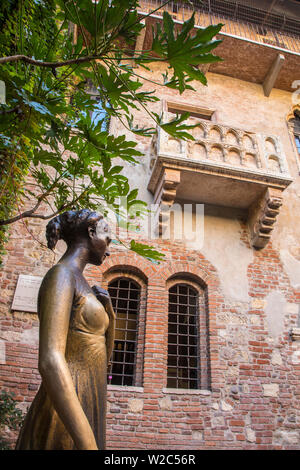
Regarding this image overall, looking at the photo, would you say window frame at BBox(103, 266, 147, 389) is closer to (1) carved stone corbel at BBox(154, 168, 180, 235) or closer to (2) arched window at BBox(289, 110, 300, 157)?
(1) carved stone corbel at BBox(154, 168, 180, 235)

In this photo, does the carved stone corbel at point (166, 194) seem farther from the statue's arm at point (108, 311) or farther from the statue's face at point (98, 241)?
the statue's arm at point (108, 311)

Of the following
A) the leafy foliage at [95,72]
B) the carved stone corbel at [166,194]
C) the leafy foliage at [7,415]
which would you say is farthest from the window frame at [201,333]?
the leafy foliage at [95,72]

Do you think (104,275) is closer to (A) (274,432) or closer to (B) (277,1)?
(A) (274,432)

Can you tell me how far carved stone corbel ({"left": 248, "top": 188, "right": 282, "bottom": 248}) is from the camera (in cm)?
640

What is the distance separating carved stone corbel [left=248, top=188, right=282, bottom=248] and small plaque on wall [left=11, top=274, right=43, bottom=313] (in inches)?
178

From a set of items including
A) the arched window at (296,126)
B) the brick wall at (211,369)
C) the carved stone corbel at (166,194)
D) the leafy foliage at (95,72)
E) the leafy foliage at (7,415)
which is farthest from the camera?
the arched window at (296,126)

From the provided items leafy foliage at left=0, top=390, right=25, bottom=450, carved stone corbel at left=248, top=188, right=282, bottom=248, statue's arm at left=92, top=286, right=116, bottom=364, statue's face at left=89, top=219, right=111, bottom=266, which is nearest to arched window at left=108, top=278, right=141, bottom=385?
leafy foliage at left=0, top=390, right=25, bottom=450

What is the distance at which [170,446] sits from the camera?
4.89 metres

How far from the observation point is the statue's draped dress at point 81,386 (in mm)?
1308

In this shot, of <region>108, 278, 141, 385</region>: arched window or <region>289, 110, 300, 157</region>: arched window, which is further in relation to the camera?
<region>289, 110, 300, 157</region>: arched window

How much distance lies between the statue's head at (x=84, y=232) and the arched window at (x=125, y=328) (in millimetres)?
4183

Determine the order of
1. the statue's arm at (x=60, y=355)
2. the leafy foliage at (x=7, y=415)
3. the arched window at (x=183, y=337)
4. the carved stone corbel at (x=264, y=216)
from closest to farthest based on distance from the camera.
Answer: the statue's arm at (x=60, y=355) < the leafy foliage at (x=7, y=415) < the arched window at (x=183, y=337) < the carved stone corbel at (x=264, y=216)

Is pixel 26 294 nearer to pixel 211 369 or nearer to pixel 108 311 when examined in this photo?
pixel 211 369
